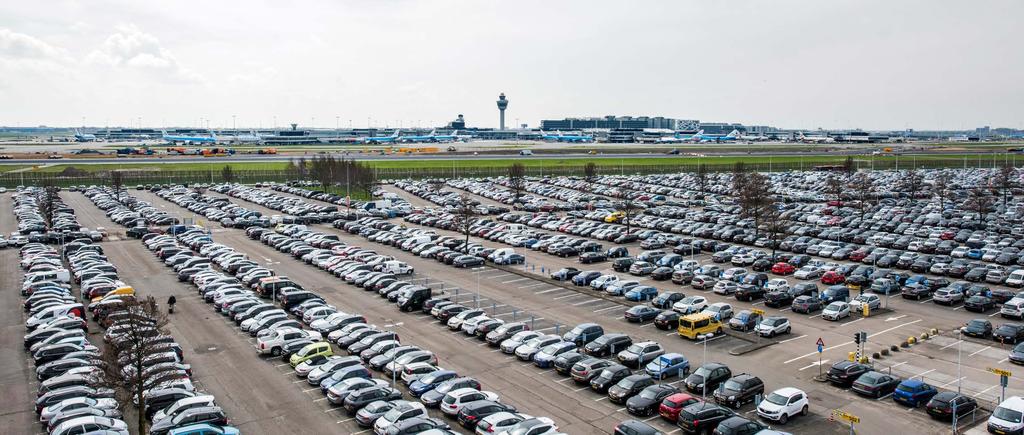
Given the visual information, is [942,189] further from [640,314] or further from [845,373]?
[845,373]

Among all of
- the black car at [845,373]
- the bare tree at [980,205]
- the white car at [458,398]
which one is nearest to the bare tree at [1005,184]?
the bare tree at [980,205]

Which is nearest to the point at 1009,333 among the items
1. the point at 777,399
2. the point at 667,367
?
the point at 777,399

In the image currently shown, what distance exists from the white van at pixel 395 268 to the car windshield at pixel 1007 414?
108ft

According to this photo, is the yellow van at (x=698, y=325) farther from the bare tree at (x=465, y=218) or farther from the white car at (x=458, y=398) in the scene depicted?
the bare tree at (x=465, y=218)

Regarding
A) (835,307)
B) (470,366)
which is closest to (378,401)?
(470,366)

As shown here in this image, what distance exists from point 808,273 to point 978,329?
13.0 metres

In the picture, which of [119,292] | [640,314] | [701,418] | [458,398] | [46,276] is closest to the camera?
[701,418]

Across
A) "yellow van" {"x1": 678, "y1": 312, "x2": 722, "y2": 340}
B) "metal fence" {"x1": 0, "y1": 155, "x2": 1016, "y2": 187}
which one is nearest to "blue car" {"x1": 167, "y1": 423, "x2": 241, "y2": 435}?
"yellow van" {"x1": 678, "y1": 312, "x2": 722, "y2": 340}

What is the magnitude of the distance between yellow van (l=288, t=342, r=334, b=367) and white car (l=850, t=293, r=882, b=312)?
26.1 metres

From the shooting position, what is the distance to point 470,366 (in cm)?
2877

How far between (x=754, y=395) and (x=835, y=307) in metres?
13.7

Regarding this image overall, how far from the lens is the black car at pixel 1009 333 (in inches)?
1238

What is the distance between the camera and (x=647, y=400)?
2370 cm

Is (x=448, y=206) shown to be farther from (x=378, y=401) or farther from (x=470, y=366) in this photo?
(x=378, y=401)
